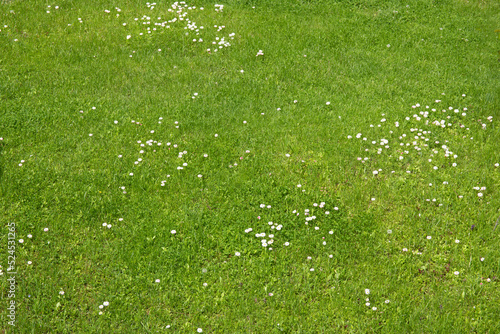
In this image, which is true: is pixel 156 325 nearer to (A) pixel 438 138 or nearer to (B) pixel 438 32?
(A) pixel 438 138

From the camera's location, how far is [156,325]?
395cm

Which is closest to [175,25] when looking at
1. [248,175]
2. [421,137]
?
[248,175]

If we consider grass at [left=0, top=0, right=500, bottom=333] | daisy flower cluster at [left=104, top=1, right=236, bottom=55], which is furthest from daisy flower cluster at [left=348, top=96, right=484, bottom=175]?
daisy flower cluster at [left=104, top=1, right=236, bottom=55]

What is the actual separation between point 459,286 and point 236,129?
3.42m

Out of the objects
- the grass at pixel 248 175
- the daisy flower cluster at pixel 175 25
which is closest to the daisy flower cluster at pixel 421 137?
the grass at pixel 248 175

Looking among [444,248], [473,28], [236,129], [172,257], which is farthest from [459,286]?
[473,28]

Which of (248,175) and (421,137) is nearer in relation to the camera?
(248,175)

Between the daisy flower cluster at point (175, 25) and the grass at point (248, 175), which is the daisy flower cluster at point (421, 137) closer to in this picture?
the grass at point (248, 175)

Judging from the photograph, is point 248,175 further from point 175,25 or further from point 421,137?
point 175,25

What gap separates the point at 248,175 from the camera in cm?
564

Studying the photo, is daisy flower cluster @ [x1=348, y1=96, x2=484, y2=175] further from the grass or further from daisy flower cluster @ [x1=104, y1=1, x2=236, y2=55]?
daisy flower cluster @ [x1=104, y1=1, x2=236, y2=55]

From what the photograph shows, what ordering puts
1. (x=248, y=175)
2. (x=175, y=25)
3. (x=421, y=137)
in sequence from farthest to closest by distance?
(x=175, y=25)
(x=421, y=137)
(x=248, y=175)

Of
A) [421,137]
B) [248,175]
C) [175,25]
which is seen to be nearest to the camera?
[248,175]

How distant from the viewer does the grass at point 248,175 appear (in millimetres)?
4176
